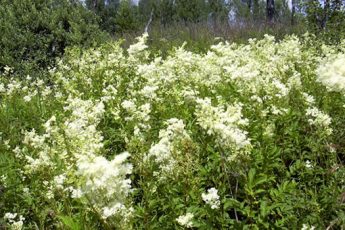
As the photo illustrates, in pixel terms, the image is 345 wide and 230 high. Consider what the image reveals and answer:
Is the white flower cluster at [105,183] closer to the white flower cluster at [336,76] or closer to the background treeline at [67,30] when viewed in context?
the white flower cluster at [336,76]

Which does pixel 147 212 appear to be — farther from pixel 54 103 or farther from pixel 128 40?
pixel 128 40

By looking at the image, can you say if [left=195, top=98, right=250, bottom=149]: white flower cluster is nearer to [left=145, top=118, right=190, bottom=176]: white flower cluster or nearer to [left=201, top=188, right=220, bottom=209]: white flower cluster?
[left=145, top=118, right=190, bottom=176]: white flower cluster

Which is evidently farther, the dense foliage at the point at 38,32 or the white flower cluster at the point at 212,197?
the dense foliage at the point at 38,32

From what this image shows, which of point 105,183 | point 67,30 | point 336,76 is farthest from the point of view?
point 67,30

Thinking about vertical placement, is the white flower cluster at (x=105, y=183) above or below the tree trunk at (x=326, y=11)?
below

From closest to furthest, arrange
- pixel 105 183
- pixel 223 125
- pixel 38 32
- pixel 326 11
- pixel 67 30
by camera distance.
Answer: pixel 105 183 < pixel 223 125 < pixel 326 11 < pixel 38 32 < pixel 67 30

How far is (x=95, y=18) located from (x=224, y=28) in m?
4.34

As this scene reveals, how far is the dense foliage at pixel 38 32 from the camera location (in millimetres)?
12281

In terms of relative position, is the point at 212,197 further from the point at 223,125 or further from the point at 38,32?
the point at 38,32

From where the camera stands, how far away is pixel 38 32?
13.1m

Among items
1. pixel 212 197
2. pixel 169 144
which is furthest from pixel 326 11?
pixel 212 197

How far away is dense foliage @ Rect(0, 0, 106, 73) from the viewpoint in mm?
12281

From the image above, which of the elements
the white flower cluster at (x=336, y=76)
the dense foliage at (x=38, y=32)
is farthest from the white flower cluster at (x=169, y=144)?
the dense foliage at (x=38, y=32)

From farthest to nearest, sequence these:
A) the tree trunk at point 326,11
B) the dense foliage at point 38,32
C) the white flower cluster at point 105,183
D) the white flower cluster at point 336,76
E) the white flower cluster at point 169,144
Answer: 1. the dense foliage at point 38,32
2. the tree trunk at point 326,11
3. the white flower cluster at point 336,76
4. the white flower cluster at point 169,144
5. the white flower cluster at point 105,183
